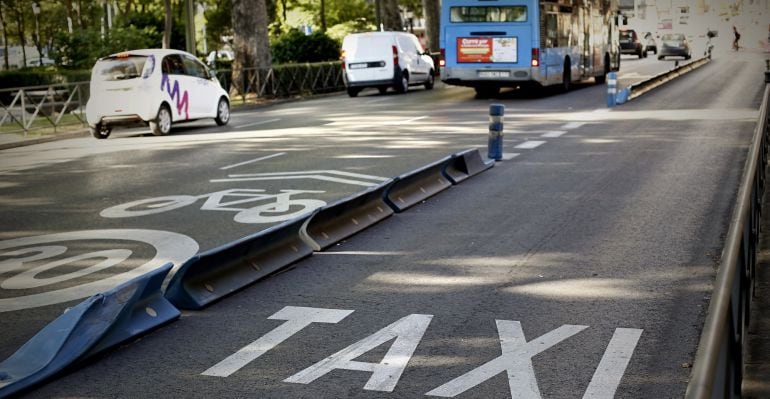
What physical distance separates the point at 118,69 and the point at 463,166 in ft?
33.7

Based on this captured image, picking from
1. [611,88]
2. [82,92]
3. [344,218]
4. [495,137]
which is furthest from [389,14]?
[344,218]

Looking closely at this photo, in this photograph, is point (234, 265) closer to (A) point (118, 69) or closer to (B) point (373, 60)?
(A) point (118, 69)

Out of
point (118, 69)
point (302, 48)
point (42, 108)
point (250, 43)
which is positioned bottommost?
point (42, 108)

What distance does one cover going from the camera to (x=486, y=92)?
31984 millimetres

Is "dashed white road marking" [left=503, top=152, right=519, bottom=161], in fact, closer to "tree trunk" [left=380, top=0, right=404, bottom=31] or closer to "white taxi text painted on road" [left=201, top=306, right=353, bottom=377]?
"white taxi text painted on road" [left=201, top=306, right=353, bottom=377]

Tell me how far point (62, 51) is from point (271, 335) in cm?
3244

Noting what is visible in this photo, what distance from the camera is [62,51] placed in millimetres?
36438

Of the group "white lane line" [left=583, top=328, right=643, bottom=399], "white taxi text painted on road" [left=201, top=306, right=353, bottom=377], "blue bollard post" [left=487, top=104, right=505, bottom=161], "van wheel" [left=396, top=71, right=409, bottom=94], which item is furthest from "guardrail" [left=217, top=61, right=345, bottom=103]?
"white lane line" [left=583, top=328, right=643, bottom=399]

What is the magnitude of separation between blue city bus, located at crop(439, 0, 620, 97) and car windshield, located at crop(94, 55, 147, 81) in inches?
Answer: 383

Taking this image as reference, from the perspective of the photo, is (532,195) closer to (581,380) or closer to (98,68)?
(581,380)

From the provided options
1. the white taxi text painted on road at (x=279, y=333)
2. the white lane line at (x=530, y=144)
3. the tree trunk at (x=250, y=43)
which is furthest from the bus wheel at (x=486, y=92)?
the white taxi text painted on road at (x=279, y=333)

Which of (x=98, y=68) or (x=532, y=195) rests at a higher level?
(x=98, y=68)

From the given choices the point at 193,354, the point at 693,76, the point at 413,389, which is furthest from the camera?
the point at 693,76

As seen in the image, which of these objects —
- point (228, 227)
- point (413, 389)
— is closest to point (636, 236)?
point (228, 227)
